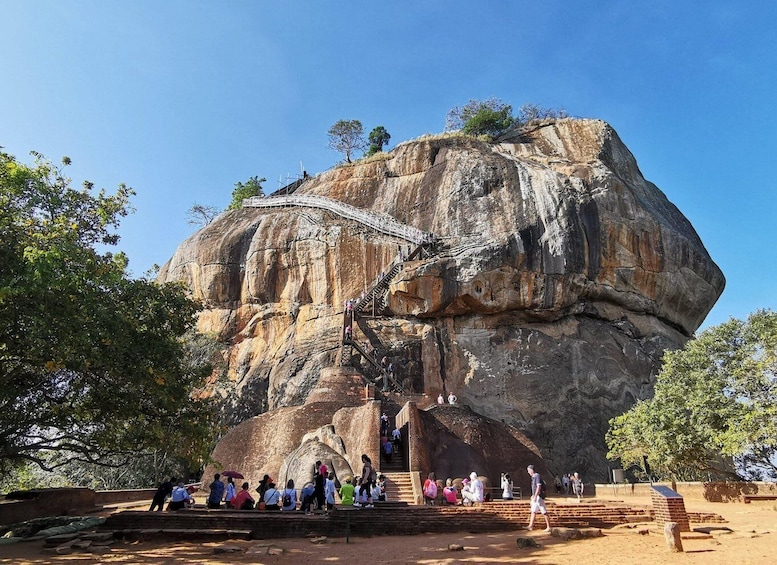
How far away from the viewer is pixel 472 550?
9.73 metres

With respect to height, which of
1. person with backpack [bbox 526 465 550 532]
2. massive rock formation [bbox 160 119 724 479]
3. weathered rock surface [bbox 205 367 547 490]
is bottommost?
person with backpack [bbox 526 465 550 532]

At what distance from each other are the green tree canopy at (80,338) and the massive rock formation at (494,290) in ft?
52.5

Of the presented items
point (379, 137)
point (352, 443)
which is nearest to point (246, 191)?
point (379, 137)

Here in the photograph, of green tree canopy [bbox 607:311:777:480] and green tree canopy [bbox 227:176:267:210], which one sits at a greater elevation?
green tree canopy [bbox 227:176:267:210]

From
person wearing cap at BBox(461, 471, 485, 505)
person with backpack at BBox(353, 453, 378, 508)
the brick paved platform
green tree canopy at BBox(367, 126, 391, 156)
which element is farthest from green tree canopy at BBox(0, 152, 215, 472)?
green tree canopy at BBox(367, 126, 391, 156)

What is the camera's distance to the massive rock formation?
30.2 meters

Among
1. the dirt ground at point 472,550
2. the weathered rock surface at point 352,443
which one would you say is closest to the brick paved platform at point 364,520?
the dirt ground at point 472,550

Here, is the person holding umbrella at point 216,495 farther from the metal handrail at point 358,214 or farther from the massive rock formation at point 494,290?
the metal handrail at point 358,214

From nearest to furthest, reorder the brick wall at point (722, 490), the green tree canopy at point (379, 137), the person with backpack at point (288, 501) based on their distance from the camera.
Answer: the person with backpack at point (288, 501)
the brick wall at point (722, 490)
the green tree canopy at point (379, 137)

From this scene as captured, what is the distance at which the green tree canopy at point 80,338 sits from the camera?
33.4 ft

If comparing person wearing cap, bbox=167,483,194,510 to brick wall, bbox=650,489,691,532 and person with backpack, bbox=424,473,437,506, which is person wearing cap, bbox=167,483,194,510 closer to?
person with backpack, bbox=424,473,437,506

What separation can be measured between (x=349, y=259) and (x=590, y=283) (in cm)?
1341

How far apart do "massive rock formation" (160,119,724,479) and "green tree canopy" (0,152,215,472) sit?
630 inches

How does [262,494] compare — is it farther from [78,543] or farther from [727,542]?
[727,542]
